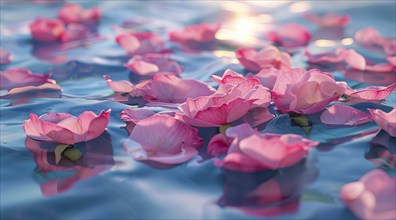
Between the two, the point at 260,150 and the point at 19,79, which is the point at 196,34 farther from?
the point at 260,150

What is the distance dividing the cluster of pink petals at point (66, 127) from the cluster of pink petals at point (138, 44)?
42.0 inches

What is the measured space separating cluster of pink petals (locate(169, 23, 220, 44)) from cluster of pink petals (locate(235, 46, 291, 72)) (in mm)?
721

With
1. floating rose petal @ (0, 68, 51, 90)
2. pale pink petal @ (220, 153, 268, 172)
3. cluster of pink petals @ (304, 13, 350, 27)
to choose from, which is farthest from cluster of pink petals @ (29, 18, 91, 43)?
pale pink petal @ (220, 153, 268, 172)

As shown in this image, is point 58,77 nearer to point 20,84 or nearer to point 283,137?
point 20,84

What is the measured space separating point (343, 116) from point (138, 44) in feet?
4.01

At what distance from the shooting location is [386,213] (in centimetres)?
105

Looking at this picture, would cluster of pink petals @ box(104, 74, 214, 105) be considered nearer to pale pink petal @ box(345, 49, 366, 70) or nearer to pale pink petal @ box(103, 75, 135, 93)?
pale pink petal @ box(103, 75, 135, 93)

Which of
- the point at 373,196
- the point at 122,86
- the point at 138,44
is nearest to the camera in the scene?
the point at 373,196

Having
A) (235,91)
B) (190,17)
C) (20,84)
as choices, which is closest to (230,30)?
(190,17)

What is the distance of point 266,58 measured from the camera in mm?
1981

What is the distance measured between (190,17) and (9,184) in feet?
8.04

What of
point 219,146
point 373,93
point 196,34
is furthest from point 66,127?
point 196,34

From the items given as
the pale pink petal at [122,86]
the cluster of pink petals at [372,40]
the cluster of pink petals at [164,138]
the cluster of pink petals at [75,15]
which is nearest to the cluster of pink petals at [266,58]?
→ the pale pink petal at [122,86]

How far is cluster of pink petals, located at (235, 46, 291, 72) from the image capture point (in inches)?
77.4
